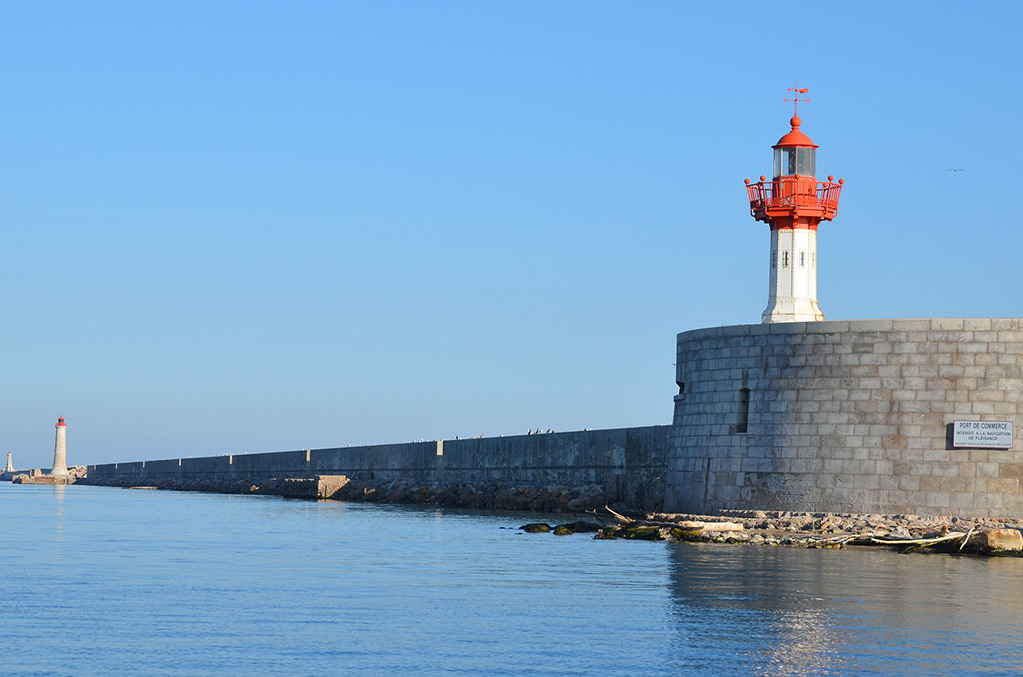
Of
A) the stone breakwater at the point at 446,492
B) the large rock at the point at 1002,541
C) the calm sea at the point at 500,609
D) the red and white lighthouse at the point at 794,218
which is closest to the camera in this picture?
the calm sea at the point at 500,609

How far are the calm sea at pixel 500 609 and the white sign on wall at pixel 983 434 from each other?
6.11ft

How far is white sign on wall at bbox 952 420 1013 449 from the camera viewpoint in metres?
15.7

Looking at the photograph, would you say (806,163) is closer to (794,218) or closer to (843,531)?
(794,218)

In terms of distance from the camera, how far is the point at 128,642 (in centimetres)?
860

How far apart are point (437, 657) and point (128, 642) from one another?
2051 mm

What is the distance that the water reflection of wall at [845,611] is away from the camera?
321 inches

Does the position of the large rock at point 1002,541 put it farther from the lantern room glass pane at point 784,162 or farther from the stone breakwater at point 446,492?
the stone breakwater at point 446,492

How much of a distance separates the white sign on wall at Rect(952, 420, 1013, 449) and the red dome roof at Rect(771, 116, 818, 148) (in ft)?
21.6

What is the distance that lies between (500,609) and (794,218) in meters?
12.0

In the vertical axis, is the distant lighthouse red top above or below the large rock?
above

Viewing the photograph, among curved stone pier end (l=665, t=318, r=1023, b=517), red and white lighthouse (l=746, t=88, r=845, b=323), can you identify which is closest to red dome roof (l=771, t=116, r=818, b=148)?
red and white lighthouse (l=746, t=88, r=845, b=323)

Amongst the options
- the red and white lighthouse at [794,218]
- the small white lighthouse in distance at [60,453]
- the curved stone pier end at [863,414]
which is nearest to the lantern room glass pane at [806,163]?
the red and white lighthouse at [794,218]

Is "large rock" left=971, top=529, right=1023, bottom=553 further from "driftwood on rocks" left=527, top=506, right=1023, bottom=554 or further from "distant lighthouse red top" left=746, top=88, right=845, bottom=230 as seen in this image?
"distant lighthouse red top" left=746, top=88, right=845, bottom=230

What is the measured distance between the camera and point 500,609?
34.2 ft
